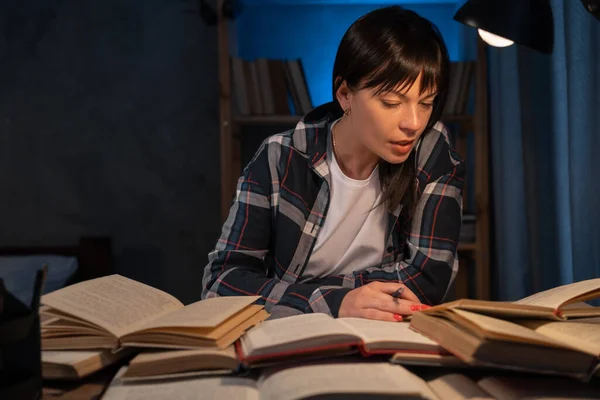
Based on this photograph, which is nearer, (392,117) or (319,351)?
(319,351)

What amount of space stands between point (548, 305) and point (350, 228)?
66 cm

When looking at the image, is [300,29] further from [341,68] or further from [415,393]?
[415,393]

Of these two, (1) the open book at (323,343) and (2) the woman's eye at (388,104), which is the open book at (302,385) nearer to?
(1) the open book at (323,343)

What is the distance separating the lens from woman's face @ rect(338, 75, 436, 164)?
125 centimetres

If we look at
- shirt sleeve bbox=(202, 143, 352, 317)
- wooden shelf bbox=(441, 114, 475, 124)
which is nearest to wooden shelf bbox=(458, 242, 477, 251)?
wooden shelf bbox=(441, 114, 475, 124)

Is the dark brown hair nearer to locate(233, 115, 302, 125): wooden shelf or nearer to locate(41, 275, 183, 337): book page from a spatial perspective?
locate(41, 275, 183, 337): book page

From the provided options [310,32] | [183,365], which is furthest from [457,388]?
[310,32]

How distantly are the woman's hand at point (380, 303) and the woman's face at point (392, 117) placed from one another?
32 cm

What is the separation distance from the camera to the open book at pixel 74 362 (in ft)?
2.33

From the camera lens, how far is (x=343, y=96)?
4.60ft

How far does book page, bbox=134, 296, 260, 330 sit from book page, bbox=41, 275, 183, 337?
0.03m

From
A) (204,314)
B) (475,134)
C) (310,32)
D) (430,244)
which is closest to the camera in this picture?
(204,314)

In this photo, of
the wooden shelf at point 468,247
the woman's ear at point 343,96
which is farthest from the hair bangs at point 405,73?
the wooden shelf at point 468,247

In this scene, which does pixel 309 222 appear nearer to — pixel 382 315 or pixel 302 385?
pixel 382 315
